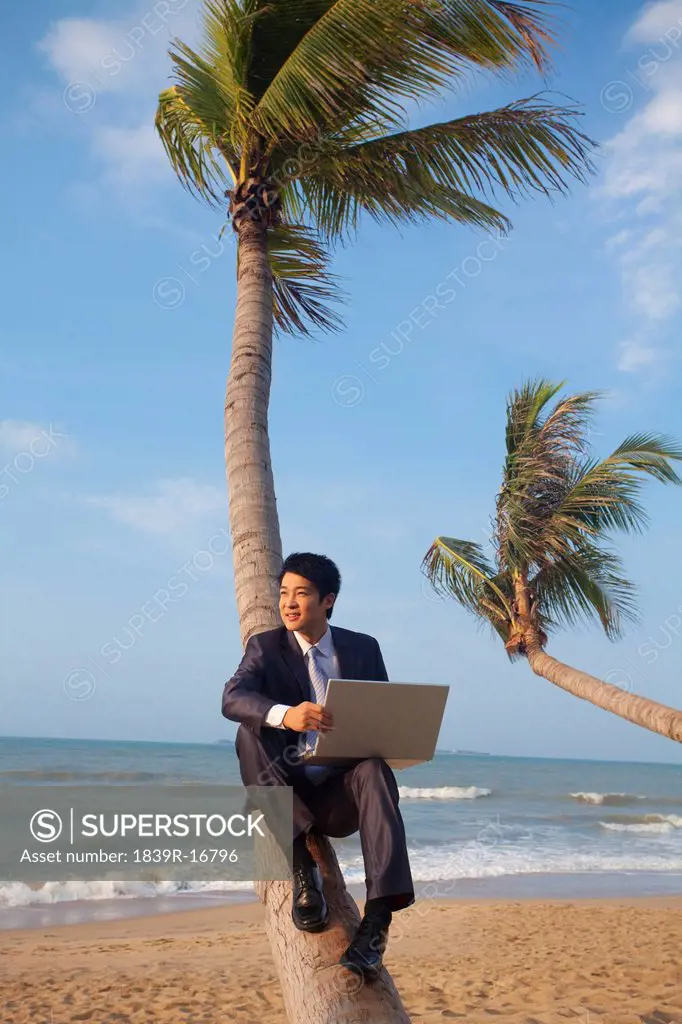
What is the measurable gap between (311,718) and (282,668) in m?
0.63

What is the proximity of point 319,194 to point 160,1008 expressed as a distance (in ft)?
22.7

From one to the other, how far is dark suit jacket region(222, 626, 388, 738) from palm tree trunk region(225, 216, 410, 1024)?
1.60 feet

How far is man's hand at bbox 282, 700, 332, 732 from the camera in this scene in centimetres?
337

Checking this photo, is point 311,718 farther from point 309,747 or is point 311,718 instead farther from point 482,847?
point 482,847

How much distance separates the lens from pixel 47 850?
1639 cm

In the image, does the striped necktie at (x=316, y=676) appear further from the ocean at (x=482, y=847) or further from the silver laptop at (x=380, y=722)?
the ocean at (x=482, y=847)

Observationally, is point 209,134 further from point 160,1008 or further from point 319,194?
point 160,1008

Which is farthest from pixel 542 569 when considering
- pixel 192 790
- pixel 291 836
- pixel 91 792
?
pixel 192 790

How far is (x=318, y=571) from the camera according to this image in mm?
4094

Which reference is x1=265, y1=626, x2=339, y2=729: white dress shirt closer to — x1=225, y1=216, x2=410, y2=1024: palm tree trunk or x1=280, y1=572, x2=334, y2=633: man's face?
x1=280, y1=572, x2=334, y2=633: man's face

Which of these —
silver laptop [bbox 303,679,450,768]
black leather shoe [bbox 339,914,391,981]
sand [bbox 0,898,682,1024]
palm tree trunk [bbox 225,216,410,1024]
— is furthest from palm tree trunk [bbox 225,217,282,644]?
sand [bbox 0,898,682,1024]

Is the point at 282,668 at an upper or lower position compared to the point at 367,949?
upper

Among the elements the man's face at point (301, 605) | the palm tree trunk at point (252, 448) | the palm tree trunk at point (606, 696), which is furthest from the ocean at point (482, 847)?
the man's face at point (301, 605)

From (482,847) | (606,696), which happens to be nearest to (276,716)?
(606,696)
